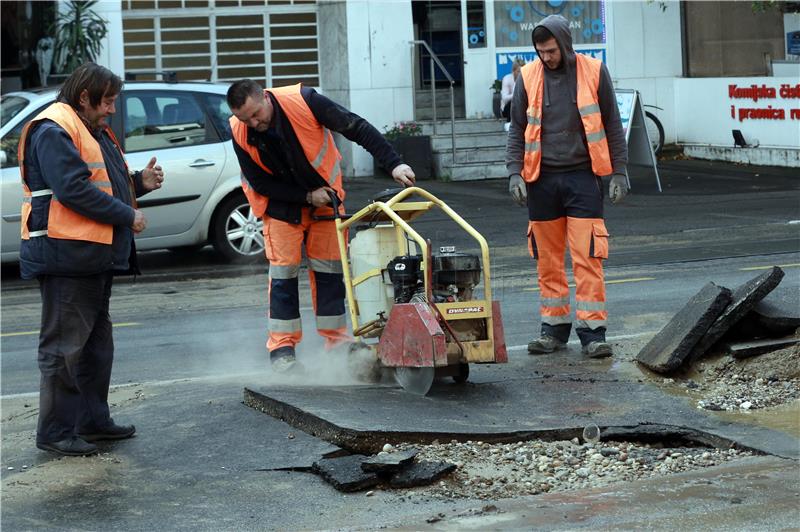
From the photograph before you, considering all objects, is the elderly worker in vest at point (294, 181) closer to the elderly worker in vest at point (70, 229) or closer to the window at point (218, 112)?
the elderly worker in vest at point (70, 229)

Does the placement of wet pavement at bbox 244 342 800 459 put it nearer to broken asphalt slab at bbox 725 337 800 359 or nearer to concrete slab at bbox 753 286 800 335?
broken asphalt slab at bbox 725 337 800 359

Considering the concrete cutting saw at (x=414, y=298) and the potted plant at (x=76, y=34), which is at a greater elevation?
the potted plant at (x=76, y=34)

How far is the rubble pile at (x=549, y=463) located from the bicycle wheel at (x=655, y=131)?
1710 cm

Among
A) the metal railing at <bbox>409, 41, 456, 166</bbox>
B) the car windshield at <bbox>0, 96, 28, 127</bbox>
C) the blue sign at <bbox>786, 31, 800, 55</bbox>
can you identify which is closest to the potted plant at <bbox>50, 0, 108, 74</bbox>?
the metal railing at <bbox>409, 41, 456, 166</bbox>

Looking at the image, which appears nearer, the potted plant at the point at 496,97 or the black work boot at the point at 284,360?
the black work boot at the point at 284,360

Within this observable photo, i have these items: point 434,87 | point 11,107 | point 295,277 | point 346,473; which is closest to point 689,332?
point 295,277

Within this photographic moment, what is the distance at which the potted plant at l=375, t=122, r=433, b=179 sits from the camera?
20.6 m

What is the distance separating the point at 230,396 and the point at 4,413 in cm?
134

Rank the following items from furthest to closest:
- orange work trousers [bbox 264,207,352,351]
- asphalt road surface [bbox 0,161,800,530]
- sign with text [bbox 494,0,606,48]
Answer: sign with text [bbox 494,0,606,48], orange work trousers [bbox 264,207,352,351], asphalt road surface [bbox 0,161,800,530]

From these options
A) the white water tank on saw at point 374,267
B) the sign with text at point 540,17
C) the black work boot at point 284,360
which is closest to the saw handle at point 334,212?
the white water tank on saw at point 374,267

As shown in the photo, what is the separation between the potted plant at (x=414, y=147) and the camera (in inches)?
811

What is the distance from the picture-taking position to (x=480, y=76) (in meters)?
22.3

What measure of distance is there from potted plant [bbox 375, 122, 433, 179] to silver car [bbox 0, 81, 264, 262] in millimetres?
7353

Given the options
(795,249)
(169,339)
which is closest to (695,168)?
(795,249)
